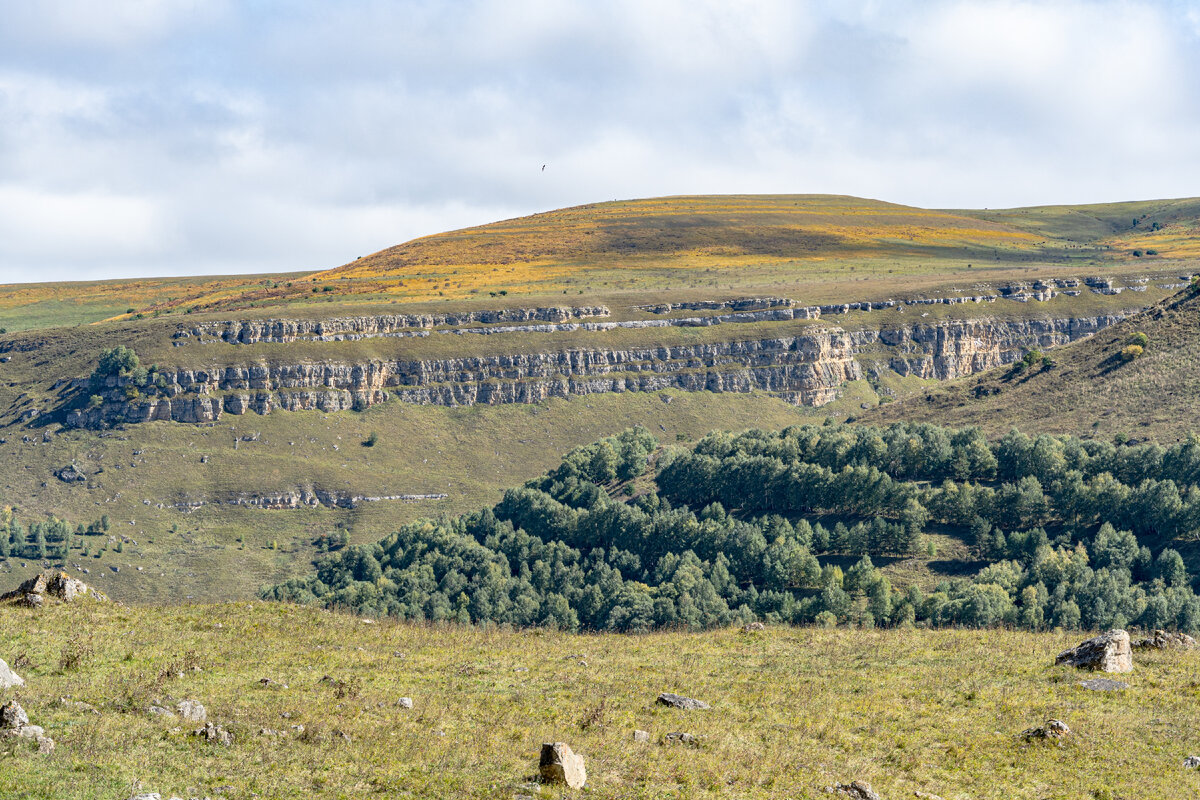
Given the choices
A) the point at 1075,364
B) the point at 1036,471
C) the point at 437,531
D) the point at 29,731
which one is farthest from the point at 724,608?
the point at 1075,364

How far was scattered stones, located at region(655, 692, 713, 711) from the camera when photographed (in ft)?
110

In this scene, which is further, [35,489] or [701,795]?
[35,489]

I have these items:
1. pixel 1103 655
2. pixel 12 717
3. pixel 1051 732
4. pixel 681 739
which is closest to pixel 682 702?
pixel 681 739

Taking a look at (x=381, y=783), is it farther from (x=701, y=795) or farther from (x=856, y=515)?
(x=856, y=515)

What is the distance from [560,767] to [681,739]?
5.34m

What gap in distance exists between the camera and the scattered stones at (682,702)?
33.6m

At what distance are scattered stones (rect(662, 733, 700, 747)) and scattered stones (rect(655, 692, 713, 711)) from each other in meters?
3.26

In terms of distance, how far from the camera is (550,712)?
32.7m

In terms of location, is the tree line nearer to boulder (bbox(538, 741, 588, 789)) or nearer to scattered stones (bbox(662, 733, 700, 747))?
scattered stones (bbox(662, 733, 700, 747))

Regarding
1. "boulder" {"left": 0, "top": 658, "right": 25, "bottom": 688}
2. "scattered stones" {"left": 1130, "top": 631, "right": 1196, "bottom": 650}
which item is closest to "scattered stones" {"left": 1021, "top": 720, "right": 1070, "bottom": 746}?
"scattered stones" {"left": 1130, "top": 631, "right": 1196, "bottom": 650}

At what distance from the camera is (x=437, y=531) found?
487 ft

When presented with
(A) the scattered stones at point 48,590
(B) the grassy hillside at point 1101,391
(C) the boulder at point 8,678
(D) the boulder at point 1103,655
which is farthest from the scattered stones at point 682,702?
(B) the grassy hillside at point 1101,391

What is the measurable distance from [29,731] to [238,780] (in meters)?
5.09

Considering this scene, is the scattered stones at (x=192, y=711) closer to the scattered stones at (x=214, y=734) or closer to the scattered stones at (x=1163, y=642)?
the scattered stones at (x=214, y=734)
